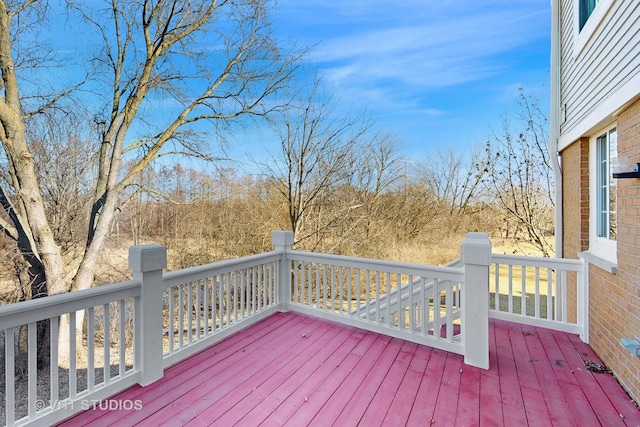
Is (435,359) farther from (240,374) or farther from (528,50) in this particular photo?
(528,50)

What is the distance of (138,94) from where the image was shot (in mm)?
6762

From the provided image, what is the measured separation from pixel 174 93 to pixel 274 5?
301 cm

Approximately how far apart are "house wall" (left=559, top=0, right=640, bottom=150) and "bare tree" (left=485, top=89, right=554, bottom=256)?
3.15m

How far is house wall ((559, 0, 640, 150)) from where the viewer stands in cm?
235

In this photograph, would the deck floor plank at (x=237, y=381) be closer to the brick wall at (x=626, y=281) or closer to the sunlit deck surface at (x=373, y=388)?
the sunlit deck surface at (x=373, y=388)

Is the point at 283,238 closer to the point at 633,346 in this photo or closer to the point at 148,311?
the point at 148,311

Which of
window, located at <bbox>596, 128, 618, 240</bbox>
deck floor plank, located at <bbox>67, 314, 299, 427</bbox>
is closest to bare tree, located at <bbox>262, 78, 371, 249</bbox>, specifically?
deck floor plank, located at <bbox>67, 314, 299, 427</bbox>

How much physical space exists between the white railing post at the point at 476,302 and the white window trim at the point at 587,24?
2.40m

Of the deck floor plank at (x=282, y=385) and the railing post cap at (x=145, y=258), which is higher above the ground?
the railing post cap at (x=145, y=258)

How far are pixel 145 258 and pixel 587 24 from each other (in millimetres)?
4886

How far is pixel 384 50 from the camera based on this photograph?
7.07m

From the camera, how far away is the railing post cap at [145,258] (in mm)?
2258

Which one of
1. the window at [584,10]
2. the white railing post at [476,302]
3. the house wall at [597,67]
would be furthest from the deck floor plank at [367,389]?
the window at [584,10]

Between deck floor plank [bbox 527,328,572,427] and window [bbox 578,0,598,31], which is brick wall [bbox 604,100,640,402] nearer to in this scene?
deck floor plank [bbox 527,328,572,427]
